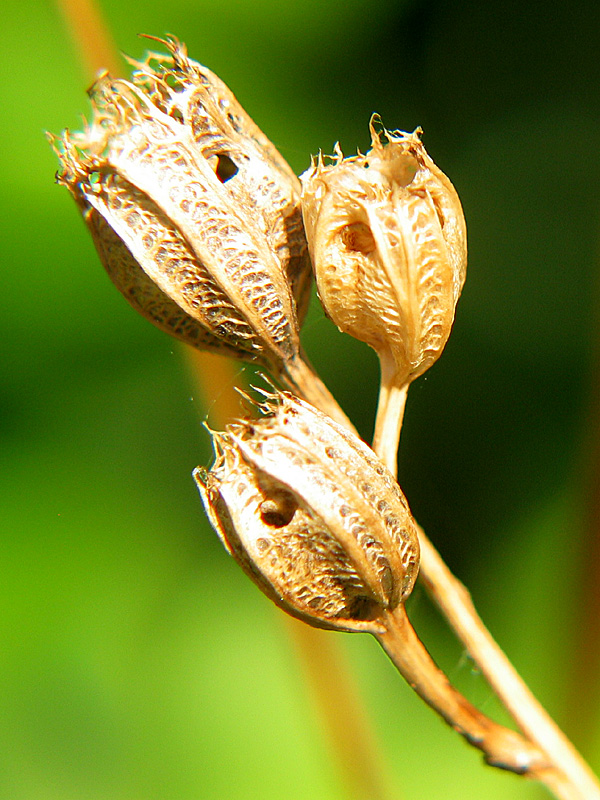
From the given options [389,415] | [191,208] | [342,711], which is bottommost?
[342,711]

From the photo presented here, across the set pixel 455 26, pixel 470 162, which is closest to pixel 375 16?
pixel 455 26

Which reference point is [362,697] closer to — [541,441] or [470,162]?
[541,441]

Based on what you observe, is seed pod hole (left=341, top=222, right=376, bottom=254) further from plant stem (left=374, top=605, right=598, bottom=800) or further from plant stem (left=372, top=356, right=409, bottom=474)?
plant stem (left=374, top=605, right=598, bottom=800)

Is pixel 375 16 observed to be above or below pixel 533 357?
above

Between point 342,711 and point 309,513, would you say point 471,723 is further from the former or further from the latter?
point 342,711

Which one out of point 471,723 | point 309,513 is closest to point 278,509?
point 309,513

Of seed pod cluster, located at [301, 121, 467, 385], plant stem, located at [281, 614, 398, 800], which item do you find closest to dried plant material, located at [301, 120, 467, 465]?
seed pod cluster, located at [301, 121, 467, 385]
